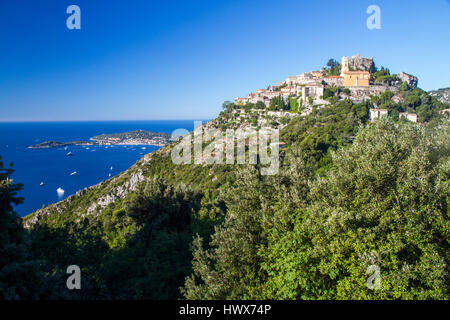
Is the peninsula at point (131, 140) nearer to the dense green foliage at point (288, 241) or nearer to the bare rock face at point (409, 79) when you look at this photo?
the bare rock face at point (409, 79)

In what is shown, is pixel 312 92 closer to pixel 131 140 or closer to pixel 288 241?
pixel 288 241

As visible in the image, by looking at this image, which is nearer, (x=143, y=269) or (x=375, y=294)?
(x=375, y=294)

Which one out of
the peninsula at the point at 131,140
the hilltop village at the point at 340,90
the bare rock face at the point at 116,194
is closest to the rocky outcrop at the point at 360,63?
the hilltop village at the point at 340,90

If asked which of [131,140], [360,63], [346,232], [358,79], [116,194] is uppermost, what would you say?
[360,63]

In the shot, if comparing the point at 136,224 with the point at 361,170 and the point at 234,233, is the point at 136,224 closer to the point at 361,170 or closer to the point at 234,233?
the point at 234,233

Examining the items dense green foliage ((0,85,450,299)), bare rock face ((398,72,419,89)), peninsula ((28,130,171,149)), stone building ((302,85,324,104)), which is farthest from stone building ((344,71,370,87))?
peninsula ((28,130,171,149))

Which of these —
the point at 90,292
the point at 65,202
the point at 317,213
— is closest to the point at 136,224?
the point at 90,292

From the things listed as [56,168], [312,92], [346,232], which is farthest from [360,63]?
[56,168]
